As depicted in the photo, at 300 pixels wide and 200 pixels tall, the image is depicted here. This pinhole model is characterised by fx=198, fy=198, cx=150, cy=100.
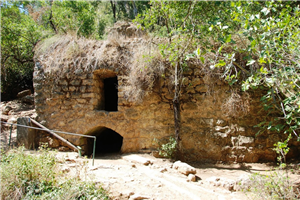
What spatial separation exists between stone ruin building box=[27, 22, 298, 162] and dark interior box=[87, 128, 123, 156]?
0.06 m

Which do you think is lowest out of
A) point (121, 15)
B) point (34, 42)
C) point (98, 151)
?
point (98, 151)

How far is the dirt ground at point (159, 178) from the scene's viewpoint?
9.81 ft

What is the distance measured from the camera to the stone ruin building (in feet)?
14.8

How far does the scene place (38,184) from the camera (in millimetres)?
2760

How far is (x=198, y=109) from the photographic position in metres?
4.80

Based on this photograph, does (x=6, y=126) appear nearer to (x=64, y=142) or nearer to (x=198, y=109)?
(x=64, y=142)

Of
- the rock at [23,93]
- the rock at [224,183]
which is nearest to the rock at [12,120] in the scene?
the rock at [23,93]

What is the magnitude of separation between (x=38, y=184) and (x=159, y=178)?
1936mm

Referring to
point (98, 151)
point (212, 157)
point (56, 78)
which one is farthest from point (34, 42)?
point (212, 157)

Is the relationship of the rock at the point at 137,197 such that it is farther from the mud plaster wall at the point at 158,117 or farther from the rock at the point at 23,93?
the rock at the point at 23,93

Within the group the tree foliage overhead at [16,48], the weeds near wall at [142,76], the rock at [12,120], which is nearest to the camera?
the weeds near wall at [142,76]

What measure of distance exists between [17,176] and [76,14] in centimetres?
766

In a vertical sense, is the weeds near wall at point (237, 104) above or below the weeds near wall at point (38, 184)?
above

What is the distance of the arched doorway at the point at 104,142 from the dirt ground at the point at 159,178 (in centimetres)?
103
